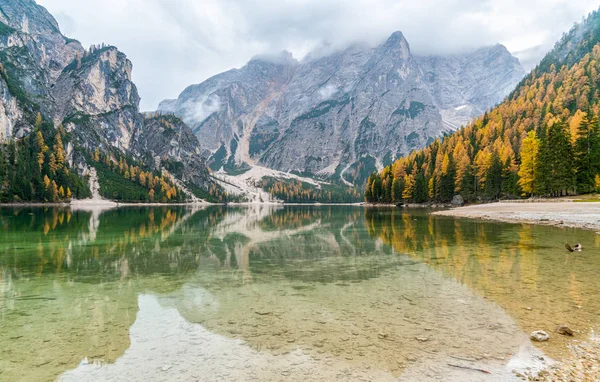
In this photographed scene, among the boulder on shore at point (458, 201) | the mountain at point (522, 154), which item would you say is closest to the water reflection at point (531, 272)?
the mountain at point (522, 154)

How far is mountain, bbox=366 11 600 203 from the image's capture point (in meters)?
64.6

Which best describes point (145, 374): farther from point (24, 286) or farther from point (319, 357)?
point (24, 286)

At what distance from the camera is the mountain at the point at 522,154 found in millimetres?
64625

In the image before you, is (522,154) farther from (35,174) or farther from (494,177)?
(35,174)

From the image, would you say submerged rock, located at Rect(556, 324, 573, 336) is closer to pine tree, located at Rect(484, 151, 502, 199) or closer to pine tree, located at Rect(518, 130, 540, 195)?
pine tree, located at Rect(518, 130, 540, 195)

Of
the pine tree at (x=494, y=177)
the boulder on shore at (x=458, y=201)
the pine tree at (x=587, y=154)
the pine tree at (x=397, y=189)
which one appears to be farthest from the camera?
the pine tree at (x=397, y=189)

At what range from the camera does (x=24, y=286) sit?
16.1 meters

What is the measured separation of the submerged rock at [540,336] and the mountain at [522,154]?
227 feet

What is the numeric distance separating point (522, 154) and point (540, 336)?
8271 cm

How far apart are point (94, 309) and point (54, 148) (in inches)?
9196

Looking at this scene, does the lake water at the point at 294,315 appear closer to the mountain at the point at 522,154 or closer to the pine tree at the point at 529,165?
the mountain at the point at 522,154

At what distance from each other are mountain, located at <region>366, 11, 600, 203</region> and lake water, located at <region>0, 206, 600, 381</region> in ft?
181

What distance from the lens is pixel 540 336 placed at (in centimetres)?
908

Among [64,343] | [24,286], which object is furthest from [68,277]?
[64,343]
